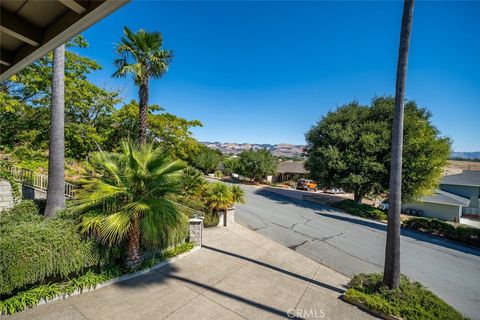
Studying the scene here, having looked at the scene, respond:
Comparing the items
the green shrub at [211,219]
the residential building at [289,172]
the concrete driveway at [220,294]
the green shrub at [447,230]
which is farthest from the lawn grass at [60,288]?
the residential building at [289,172]

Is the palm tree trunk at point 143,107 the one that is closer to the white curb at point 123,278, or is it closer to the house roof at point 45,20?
the white curb at point 123,278

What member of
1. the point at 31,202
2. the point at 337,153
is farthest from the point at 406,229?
the point at 31,202

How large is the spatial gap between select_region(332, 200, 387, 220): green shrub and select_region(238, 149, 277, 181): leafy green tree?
1591cm

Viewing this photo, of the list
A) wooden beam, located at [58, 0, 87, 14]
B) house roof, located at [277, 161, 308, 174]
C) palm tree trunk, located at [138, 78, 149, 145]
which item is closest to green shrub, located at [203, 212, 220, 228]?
palm tree trunk, located at [138, 78, 149, 145]

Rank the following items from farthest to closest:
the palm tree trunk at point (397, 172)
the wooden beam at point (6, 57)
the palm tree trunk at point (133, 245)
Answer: the palm tree trunk at point (133, 245), the palm tree trunk at point (397, 172), the wooden beam at point (6, 57)

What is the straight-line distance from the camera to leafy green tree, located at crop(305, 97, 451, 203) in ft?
55.5

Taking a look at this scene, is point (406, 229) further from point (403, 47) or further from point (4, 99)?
point (4, 99)

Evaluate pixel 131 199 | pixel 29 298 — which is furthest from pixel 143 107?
pixel 29 298

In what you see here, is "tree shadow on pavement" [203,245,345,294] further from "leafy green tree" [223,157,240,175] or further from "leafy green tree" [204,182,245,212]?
"leafy green tree" [223,157,240,175]

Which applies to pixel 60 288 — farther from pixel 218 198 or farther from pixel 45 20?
pixel 218 198

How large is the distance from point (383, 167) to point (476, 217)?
19.7 metres

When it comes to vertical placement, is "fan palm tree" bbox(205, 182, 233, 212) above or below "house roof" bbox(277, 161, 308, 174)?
below

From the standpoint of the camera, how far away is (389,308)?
527 cm

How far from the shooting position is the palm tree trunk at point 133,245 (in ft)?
20.0
